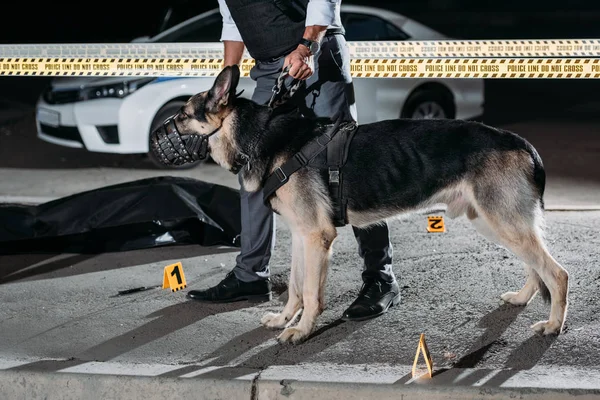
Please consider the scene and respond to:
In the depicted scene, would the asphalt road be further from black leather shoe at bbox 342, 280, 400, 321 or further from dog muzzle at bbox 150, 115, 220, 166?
dog muzzle at bbox 150, 115, 220, 166

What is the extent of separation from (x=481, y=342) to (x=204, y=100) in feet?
6.17

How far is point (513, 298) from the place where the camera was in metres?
5.34

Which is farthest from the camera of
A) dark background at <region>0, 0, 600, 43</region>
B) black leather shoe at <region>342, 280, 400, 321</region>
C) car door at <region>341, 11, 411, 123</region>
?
dark background at <region>0, 0, 600, 43</region>

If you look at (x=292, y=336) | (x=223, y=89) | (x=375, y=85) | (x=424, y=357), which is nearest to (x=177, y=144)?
(x=223, y=89)

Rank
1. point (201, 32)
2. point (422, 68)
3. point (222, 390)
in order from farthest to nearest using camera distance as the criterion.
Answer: point (201, 32)
point (422, 68)
point (222, 390)

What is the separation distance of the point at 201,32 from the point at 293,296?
5.46m

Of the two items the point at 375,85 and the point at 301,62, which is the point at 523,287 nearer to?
the point at 301,62

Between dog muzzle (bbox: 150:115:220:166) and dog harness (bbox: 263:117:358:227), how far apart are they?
15.1 inches

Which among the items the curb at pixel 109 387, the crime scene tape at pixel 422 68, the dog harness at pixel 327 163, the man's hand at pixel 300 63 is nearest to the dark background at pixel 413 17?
the crime scene tape at pixel 422 68

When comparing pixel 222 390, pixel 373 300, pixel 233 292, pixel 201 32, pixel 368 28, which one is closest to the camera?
pixel 222 390

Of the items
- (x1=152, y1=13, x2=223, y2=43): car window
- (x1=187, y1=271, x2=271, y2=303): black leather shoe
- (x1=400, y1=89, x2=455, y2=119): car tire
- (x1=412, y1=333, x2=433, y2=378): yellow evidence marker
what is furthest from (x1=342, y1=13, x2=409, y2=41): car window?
(x1=412, y1=333, x2=433, y2=378): yellow evidence marker

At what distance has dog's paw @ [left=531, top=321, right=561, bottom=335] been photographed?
190 inches

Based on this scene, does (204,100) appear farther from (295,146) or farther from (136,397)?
(136,397)

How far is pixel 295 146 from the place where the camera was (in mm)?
4879
